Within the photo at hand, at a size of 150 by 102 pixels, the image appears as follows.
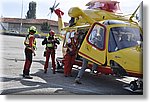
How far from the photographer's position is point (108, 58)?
9.48 feet

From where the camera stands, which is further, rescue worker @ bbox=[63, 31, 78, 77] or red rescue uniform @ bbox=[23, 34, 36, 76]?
rescue worker @ bbox=[63, 31, 78, 77]

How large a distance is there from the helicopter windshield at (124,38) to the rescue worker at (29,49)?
76 centimetres

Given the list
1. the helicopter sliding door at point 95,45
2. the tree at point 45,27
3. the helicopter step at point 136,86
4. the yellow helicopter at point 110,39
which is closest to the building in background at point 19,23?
the tree at point 45,27

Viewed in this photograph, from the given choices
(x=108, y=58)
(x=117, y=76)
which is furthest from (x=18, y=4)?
(x=117, y=76)

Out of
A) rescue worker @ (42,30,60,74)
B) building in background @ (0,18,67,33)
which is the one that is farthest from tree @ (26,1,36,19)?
rescue worker @ (42,30,60,74)

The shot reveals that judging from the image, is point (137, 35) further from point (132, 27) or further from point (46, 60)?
point (46, 60)

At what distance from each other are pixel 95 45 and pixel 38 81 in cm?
67

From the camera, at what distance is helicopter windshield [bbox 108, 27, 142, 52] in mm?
2887

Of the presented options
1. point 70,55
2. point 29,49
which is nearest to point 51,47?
point 70,55

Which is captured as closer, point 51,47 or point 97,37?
point 97,37

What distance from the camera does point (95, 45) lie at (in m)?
2.95

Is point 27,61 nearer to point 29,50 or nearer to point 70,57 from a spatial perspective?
point 29,50

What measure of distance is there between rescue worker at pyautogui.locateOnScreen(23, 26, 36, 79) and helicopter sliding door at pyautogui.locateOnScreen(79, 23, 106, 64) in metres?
0.49

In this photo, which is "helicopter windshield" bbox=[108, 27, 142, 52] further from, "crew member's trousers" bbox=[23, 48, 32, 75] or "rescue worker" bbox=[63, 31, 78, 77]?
"crew member's trousers" bbox=[23, 48, 32, 75]
